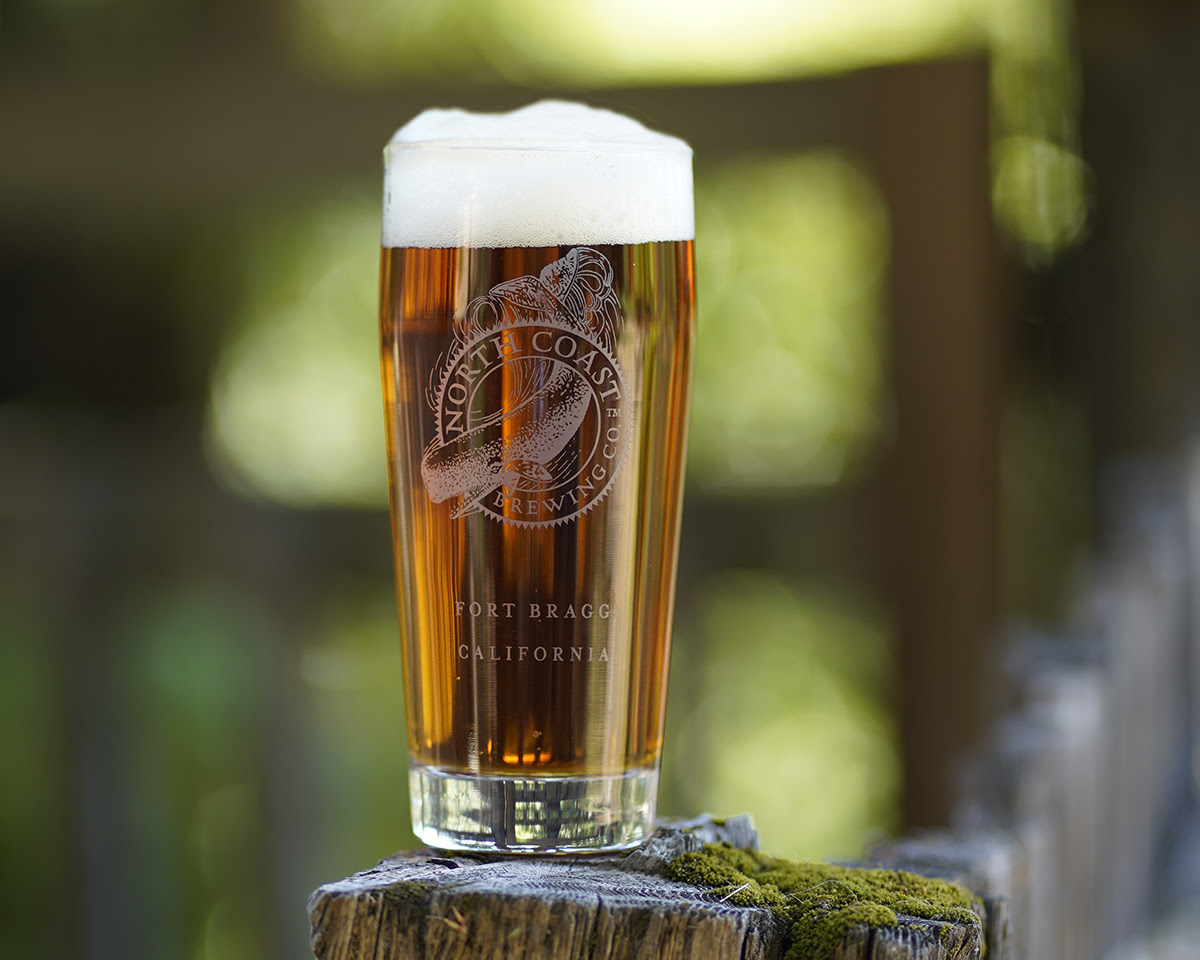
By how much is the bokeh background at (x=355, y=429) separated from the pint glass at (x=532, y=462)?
174 cm

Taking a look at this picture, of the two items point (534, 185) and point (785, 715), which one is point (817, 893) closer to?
point (534, 185)

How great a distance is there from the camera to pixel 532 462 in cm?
96

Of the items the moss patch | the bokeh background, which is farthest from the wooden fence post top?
the bokeh background

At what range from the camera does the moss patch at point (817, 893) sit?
906 mm

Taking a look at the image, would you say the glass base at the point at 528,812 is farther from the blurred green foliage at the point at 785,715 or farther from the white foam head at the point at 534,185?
the blurred green foliage at the point at 785,715

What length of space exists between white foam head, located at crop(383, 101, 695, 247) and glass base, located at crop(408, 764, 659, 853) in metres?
0.35

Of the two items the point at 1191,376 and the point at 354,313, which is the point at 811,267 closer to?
the point at 354,313

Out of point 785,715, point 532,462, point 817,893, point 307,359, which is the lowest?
point 785,715

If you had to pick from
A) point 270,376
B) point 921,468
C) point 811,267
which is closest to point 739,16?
point 811,267

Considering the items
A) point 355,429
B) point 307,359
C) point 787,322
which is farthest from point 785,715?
point 307,359

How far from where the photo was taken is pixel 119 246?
3295 mm

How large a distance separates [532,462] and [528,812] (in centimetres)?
23

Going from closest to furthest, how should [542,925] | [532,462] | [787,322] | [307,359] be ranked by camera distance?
[542,925]
[532,462]
[787,322]
[307,359]

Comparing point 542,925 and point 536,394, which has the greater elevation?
point 536,394
